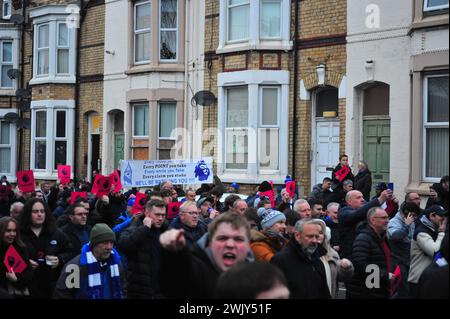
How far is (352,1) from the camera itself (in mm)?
16516

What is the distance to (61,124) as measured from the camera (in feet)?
83.9

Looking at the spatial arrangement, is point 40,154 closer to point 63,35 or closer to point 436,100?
point 63,35

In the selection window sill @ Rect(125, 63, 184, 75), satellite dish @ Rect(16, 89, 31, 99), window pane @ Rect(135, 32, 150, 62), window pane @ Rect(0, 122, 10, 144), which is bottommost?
window pane @ Rect(0, 122, 10, 144)

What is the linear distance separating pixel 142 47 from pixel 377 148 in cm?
882

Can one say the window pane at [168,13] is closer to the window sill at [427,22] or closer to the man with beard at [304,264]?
the window sill at [427,22]

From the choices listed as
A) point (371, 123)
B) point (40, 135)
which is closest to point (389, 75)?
point (371, 123)

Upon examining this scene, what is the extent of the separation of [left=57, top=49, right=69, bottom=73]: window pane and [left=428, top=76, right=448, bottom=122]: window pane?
1431 centimetres

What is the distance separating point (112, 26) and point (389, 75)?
10765 millimetres

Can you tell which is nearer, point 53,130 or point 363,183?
point 363,183

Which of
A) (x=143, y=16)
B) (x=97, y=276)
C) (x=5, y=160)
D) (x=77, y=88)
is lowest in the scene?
(x=97, y=276)

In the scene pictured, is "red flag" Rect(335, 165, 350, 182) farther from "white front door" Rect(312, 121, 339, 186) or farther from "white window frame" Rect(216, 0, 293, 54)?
"white window frame" Rect(216, 0, 293, 54)

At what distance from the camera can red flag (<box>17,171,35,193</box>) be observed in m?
13.1

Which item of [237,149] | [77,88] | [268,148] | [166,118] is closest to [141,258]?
[268,148]

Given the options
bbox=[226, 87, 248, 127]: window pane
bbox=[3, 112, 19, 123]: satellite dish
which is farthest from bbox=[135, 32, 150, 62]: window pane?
bbox=[3, 112, 19, 123]: satellite dish
